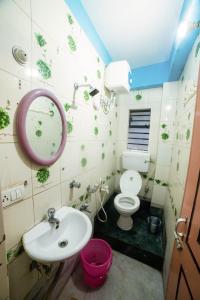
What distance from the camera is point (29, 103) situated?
0.80m

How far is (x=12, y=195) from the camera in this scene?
76cm

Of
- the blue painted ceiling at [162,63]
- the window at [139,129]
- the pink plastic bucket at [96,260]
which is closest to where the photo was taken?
the blue painted ceiling at [162,63]

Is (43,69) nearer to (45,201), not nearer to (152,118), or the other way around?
(45,201)

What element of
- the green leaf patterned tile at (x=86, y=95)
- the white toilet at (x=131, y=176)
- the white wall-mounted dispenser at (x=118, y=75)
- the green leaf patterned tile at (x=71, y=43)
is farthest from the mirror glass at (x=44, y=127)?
the white toilet at (x=131, y=176)

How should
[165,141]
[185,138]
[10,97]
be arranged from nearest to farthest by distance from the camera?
[10,97] → [185,138] → [165,141]

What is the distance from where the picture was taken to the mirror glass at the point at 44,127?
848mm

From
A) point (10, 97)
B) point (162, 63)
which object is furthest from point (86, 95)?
point (162, 63)

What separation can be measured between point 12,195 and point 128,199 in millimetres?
1717

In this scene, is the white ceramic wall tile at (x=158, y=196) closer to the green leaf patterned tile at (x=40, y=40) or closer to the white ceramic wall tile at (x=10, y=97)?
the white ceramic wall tile at (x=10, y=97)

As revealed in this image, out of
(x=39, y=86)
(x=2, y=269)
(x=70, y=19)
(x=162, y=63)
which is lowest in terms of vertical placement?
(x=2, y=269)

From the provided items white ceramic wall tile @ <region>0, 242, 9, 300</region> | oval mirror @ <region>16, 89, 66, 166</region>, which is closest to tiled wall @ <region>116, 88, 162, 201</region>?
oval mirror @ <region>16, 89, 66, 166</region>

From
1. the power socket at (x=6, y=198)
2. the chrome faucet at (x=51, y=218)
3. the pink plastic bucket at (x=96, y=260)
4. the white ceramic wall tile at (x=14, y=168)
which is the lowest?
the pink plastic bucket at (x=96, y=260)

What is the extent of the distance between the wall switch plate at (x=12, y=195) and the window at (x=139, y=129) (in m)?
2.05

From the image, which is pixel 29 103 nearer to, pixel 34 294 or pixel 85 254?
pixel 34 294
